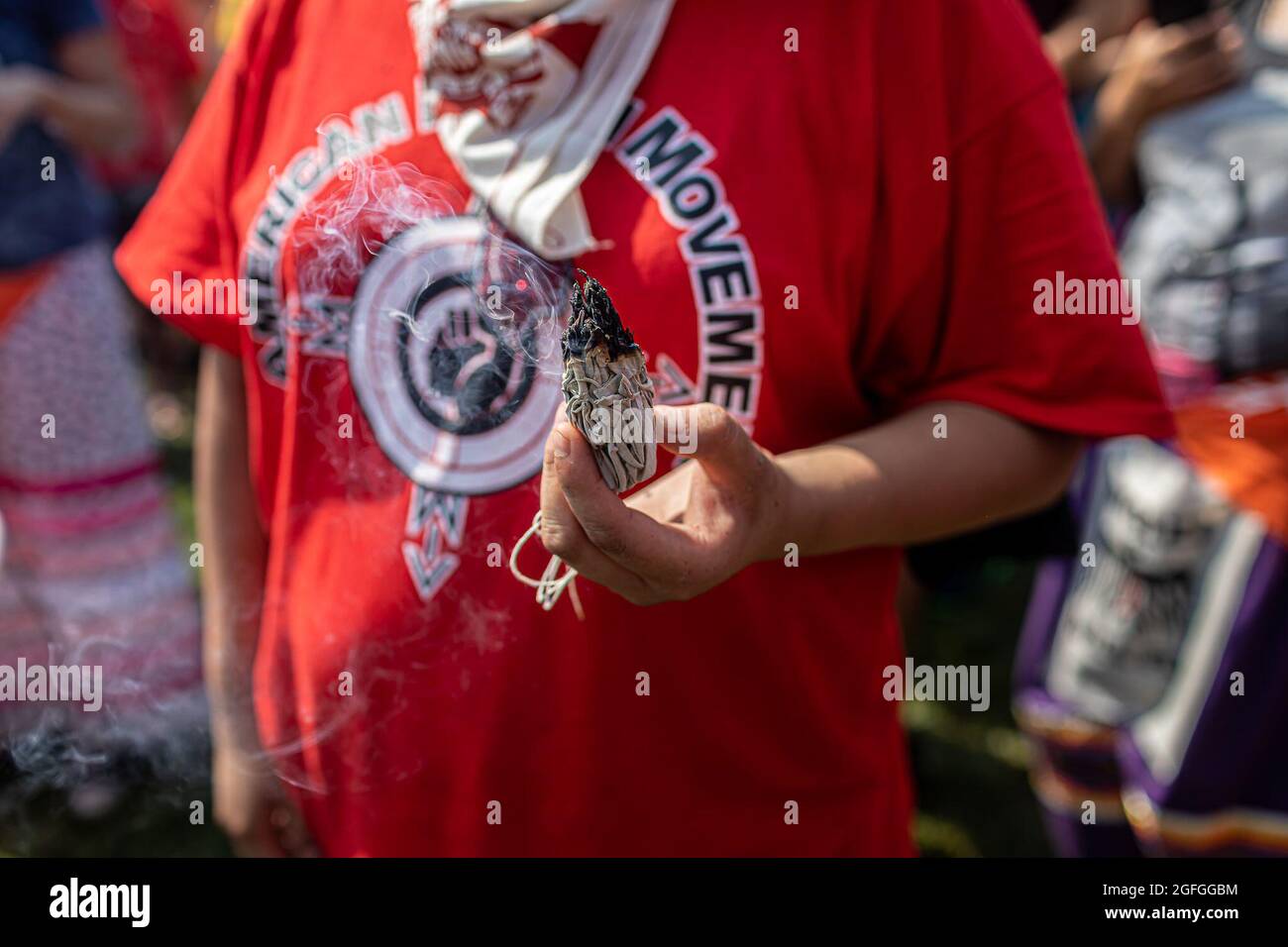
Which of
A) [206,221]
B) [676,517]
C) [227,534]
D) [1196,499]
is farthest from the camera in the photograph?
[1196,499]

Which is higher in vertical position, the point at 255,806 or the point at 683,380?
the point at 683,380

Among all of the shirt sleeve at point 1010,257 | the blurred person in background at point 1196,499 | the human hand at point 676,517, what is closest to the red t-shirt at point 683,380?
the shirt sleeve at point 1010,257

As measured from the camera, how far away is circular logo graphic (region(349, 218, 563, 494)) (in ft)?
3.93

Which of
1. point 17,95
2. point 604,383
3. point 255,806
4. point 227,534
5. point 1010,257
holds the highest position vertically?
point 17,95

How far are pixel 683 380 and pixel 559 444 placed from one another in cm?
27

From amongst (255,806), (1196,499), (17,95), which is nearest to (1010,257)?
(255,806)

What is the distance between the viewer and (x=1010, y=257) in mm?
1311

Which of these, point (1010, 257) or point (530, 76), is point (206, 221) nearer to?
point (530, 76)

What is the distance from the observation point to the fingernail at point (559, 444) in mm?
1009

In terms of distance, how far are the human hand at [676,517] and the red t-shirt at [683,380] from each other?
14 centimetres

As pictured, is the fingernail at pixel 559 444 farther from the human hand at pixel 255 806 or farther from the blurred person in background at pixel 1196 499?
the blurred person in background at pixel 1196 499
